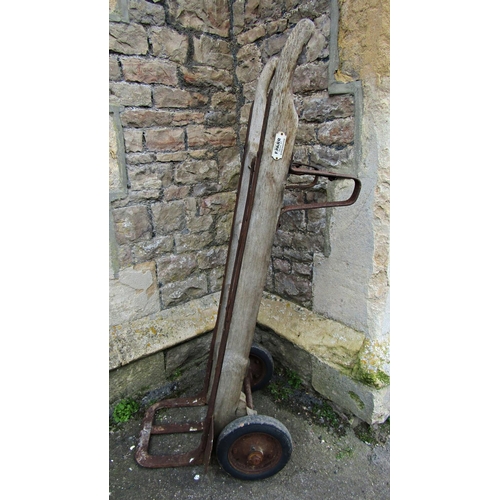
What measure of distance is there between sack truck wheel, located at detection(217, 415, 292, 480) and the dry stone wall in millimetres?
983

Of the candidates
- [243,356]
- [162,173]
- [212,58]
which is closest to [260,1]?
[212,58]

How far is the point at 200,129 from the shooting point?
2.65 m

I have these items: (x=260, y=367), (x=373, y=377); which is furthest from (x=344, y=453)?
(x=260, y=367)

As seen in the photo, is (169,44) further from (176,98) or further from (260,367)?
(260,367)

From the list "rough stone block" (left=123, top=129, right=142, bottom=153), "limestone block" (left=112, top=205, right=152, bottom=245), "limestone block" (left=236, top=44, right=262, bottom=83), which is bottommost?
"limestone block" (left=112, top=205, right=152, bottom=245)

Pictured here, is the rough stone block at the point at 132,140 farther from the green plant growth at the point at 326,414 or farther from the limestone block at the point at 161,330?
the green plant growth at the point at 326,414

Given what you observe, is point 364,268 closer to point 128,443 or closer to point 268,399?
point 268,399

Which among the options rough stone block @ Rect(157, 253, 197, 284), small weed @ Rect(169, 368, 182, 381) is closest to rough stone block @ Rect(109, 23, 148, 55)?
rough stone block @ Rect(157, 253, 197, 284)

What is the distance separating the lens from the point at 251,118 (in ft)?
6.23

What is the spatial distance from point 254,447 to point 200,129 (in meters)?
2.14

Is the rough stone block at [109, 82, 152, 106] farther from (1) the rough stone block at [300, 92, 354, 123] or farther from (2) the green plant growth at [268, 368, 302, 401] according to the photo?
(2) the green plant growth at [268, 368, 302, 401]

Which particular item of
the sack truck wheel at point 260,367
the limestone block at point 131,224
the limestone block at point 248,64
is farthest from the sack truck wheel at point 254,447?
the limestone block at point 248,64

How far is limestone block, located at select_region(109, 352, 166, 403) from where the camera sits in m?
2.59

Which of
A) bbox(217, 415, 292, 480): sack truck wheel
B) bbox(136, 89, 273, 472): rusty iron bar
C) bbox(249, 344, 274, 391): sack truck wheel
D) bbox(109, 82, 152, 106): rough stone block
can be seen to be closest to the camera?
bbox(136, 89, 273, 472): rusty iron bar
